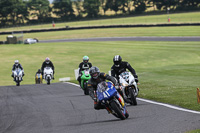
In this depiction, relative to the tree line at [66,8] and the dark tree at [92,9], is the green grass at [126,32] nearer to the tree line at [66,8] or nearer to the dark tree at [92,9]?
the dark tree at [92,9]

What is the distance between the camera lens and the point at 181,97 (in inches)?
546

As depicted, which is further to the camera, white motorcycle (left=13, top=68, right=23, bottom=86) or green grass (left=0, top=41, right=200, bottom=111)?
green grass (left=0, top=41, right=200, bottom=111)

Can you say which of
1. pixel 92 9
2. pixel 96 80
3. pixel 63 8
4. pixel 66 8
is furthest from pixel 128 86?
pixel 63 8

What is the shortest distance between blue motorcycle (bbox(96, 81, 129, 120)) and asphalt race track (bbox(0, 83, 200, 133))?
0.95ft

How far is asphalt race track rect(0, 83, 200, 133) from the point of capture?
29.3 ft

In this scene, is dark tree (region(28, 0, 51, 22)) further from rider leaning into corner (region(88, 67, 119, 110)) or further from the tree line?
rider leaning into corner (region(88, 67, 119, 110))

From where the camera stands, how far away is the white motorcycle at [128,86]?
12273mm

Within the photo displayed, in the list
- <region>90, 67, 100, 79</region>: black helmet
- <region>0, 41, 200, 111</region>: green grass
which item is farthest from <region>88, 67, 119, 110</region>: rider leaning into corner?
<region>0, 41, 200, 111</region>: green grass

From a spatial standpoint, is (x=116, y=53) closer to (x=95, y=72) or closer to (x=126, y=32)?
(x=126, y=32)

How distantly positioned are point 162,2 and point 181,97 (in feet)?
376

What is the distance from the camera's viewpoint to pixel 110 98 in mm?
10086

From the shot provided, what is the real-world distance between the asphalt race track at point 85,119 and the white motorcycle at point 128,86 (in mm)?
318

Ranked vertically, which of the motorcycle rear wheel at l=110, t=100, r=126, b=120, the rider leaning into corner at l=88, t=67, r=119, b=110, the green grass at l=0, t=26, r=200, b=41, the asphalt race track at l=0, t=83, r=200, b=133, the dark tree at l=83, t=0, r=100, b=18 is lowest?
the green grass at l=0, t=26, r=200, b=41

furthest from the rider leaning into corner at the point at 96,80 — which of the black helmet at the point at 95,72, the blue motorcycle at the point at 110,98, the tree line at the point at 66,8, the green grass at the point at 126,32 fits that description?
the tree line at the point at 66,8
